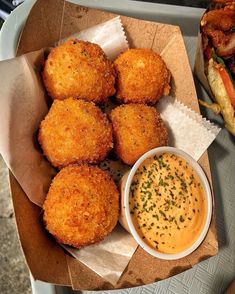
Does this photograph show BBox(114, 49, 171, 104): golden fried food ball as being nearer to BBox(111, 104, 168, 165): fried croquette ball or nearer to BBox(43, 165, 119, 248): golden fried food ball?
BBox(111, 104, 168, 165): fried croquette ball

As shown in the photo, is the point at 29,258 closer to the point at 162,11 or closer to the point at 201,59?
the point at 201,59

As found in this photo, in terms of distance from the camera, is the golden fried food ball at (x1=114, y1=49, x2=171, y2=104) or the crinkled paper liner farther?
the golden fried food ball at (x1=114, y1=49, x2=171, y2=104)

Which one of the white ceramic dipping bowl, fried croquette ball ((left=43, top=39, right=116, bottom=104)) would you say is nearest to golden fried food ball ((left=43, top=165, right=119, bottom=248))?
the white ceramic dipping bowl

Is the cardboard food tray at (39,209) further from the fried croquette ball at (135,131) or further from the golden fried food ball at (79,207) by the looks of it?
the fried croquette ball at (135,131)

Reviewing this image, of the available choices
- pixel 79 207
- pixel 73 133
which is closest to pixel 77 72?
pixel 73 133

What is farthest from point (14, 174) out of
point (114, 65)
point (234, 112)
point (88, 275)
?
A: point (234, 112)

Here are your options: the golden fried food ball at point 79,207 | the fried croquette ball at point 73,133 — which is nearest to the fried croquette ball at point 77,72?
the fried croquette ball at point 73,133
